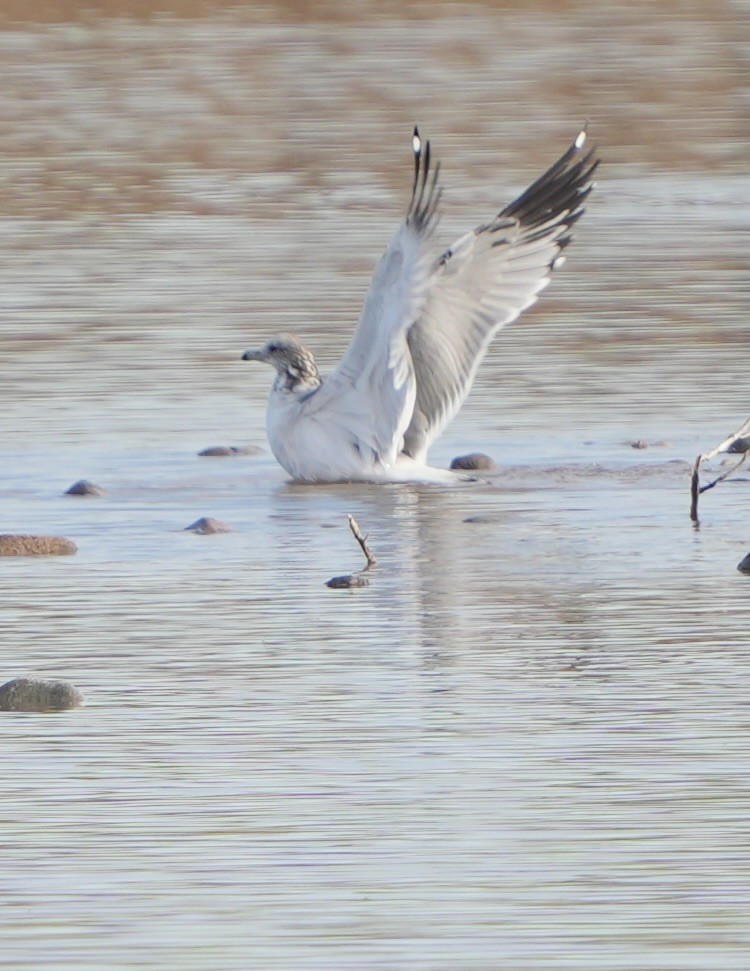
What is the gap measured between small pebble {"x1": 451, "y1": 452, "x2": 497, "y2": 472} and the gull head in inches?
28.6

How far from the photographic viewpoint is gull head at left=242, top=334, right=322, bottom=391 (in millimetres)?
10164

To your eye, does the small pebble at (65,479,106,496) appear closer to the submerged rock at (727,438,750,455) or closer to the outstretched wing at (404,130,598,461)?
the outstretched wing at (404,130,598,461)

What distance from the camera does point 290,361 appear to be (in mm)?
10258

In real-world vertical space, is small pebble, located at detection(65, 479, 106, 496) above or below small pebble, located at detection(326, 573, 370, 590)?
below

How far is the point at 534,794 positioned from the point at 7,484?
4148 millimetres

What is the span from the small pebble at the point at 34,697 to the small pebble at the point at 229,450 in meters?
3.86

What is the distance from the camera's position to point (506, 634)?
674 centimetres

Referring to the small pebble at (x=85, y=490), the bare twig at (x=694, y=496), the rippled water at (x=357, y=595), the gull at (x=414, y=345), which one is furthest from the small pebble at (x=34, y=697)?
the gull at (x=414, y=345)

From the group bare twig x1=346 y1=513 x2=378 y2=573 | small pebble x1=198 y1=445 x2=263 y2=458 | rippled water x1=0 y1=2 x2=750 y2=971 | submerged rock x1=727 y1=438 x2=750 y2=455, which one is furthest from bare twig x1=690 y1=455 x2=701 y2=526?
small pebble x1=198 y1=445 x2=263 y2=458

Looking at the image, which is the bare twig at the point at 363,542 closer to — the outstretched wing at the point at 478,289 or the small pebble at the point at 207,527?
the small pebble at the point at 207,527

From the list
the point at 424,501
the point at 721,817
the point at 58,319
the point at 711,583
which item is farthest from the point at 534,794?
the point at 58,319

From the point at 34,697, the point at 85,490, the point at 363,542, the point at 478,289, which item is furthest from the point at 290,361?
the point at 34,697

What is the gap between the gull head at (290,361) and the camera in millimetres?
10164

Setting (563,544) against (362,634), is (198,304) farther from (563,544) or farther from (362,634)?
(362,634)
